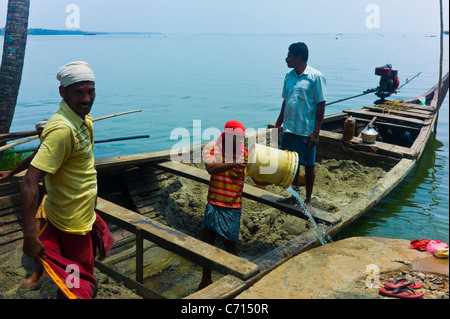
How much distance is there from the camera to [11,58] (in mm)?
Result: 6809

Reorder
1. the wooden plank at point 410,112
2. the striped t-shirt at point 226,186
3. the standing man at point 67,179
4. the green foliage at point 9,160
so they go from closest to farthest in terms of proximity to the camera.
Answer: the standing man at point 67,179 < the striped t-shirt at point 226,186 < the green foliage at point 9,160 < the wooden plank at point 410,112

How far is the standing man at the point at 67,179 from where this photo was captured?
2459mm

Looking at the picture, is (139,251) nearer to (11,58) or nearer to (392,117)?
(11,58)

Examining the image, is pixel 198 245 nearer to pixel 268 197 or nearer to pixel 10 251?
pixel 268 197

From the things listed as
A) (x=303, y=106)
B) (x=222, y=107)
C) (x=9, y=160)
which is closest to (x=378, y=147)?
(x=303, y=106)

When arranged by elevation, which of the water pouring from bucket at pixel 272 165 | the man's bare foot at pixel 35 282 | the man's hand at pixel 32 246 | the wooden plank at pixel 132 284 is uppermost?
the water pouring from bucket at pixel 272 165

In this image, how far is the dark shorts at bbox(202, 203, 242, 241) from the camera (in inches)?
147

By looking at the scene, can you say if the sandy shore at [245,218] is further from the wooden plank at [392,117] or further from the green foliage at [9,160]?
the green foliage at [9,160]

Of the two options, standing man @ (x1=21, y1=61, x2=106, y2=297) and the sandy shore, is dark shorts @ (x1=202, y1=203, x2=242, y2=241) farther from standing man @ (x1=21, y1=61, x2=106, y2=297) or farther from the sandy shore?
standing man @ (x1=21, y1=61, x2=106, y2=297)

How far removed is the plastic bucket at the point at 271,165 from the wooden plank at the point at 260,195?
56 centimetres

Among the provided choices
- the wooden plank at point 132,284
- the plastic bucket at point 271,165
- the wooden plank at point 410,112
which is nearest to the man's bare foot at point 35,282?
the wooden plank at point 132,284

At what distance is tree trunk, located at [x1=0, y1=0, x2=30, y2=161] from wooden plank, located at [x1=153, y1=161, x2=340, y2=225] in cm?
294

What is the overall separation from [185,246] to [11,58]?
17.0ft
